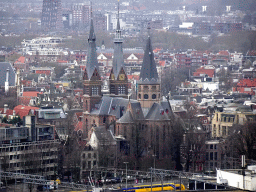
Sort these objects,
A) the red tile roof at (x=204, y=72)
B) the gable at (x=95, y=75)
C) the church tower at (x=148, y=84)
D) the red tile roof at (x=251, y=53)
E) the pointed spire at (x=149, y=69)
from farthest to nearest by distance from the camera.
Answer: the red tile roof at (x=251, y=53) < the red tile roof at (x=204, y=72) < the gable at (x=95, y=75) < the pointed spire at (x=149, y=69) < the church tower at (x=148, y=84)

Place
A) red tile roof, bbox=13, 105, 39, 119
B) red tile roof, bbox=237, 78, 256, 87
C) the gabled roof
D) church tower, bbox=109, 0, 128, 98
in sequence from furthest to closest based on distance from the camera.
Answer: red tile roof, bbox=237, 78, 256, 87
red tile roof, bbox=13, 105, 39, 119
church tower, bbox=109, 0, 128, 98
the gabled roof

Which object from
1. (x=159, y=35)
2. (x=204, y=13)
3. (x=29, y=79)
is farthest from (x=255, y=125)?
(x=204, y=13)

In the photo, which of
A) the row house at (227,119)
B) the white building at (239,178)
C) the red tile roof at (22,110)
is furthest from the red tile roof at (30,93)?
the white building at (239,178)

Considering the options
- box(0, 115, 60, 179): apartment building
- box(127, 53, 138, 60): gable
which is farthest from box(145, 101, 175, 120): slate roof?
box(127, 53, 138, 60): gable

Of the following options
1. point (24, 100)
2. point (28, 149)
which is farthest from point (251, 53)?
point (28, 149)

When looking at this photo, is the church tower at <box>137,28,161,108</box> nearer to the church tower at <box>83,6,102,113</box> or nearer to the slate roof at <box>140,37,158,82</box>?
the slate roof at <box>140,37,158,82</box>

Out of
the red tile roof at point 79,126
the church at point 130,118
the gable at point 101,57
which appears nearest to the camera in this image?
the church at point 130,118

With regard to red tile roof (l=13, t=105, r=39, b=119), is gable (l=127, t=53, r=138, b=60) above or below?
above

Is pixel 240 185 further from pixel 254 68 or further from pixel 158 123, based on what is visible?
pixel 254 68

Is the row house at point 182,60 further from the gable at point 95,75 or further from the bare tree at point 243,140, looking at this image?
the bare tree at point 243,140
